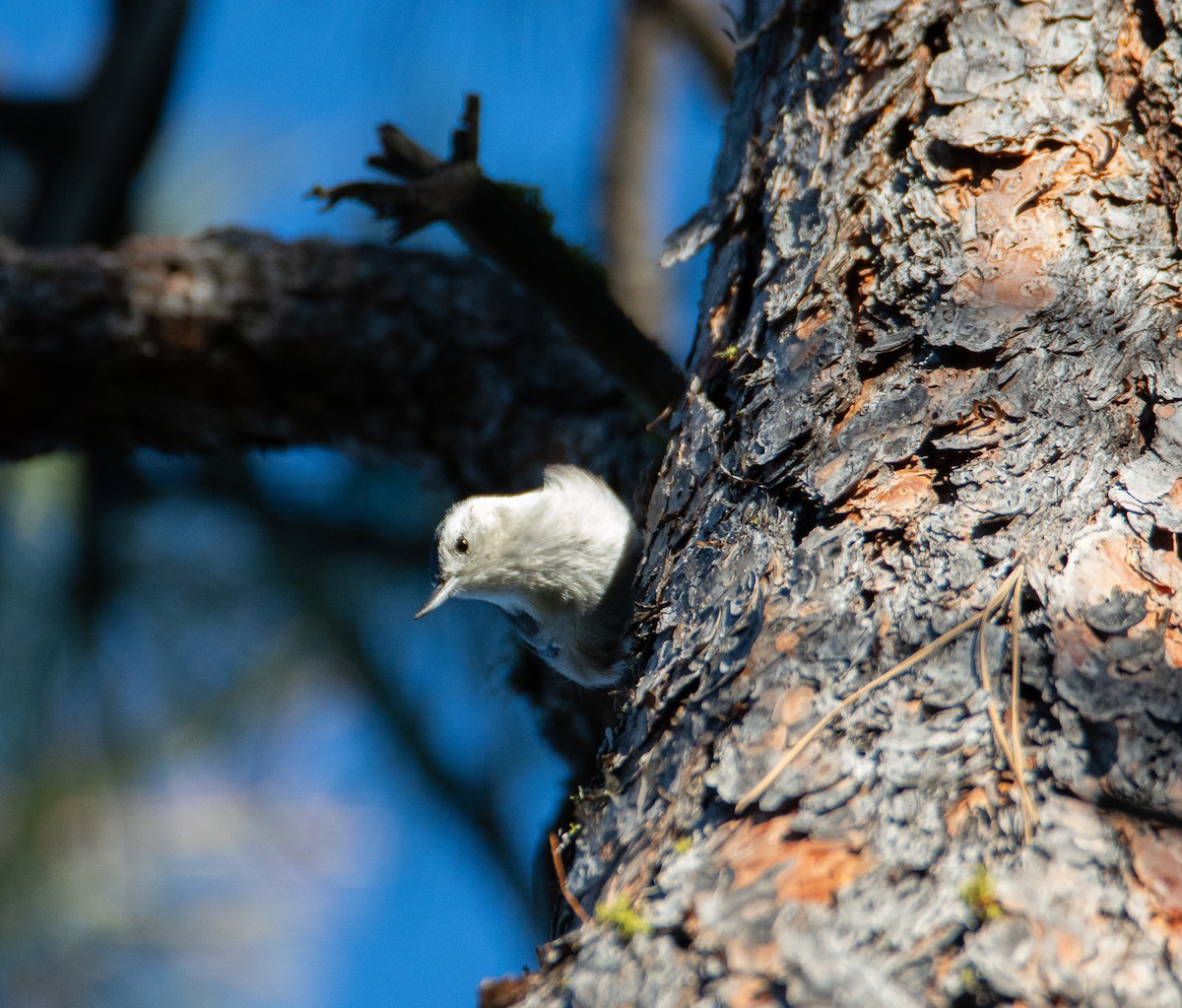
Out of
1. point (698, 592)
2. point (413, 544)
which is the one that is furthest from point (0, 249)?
point (698, 592)

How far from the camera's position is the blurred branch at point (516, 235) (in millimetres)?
1948

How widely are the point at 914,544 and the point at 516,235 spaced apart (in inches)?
44.1

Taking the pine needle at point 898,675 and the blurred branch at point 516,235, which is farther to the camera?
the blurred branch at point 516,235

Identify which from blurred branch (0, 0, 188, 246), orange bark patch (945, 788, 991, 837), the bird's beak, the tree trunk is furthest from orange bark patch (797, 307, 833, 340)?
blurred branch (0, 0, 188, 246)

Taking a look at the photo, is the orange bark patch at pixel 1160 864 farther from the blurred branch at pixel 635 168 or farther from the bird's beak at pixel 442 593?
the blurred branch at pixel 635 168

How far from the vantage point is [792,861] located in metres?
0.91

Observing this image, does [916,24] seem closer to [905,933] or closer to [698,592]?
[698,592]

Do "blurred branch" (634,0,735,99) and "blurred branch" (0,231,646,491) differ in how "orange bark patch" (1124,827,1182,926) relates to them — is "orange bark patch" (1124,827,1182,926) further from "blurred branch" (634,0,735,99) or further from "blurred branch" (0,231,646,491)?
"blurred branch" (634,0,735,99)

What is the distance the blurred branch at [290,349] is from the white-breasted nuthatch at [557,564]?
16 cm

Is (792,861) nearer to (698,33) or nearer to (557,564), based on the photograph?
(557,564)

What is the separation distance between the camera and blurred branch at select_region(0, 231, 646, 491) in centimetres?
231

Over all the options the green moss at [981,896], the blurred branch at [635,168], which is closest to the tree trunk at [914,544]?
the green moss at [981,896]

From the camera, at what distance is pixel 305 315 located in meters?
2.33

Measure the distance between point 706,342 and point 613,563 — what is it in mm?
616
